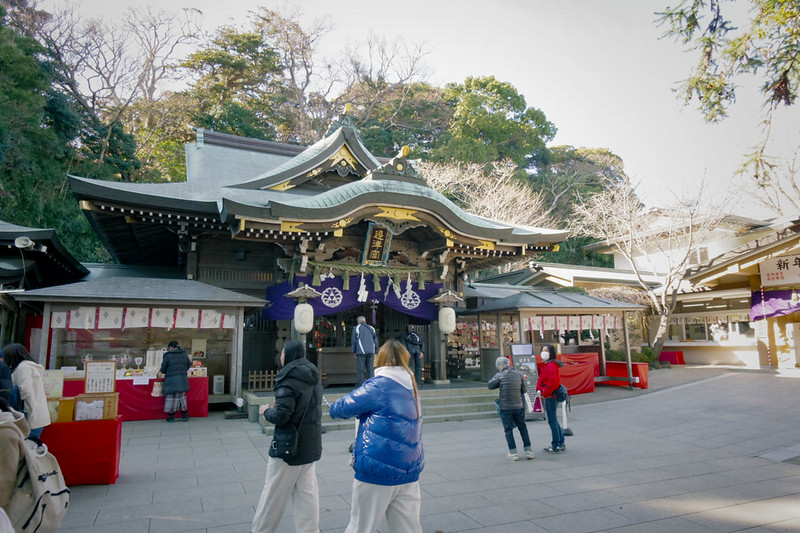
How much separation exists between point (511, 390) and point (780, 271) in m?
15.8

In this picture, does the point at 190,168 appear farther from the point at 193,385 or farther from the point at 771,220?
the point at 771,220

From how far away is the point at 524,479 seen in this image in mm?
5891

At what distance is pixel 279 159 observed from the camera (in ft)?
60.7

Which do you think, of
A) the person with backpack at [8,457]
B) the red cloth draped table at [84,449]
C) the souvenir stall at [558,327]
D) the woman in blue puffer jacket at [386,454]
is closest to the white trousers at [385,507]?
the woman in blue puffer jacket at [386,454]

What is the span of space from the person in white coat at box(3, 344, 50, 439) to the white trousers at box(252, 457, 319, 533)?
3193mm

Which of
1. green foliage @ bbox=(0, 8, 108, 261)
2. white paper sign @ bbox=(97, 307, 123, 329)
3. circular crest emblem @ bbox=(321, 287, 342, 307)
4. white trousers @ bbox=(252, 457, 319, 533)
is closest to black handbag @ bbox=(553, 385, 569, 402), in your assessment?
white trousers @ bbox=(252, 457, 319, 533)

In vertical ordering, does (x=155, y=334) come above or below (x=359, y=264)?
below

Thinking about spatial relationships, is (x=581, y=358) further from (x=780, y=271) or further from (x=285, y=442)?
(x=285, y=442)

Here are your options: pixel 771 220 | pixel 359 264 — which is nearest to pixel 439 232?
pixel 359 264

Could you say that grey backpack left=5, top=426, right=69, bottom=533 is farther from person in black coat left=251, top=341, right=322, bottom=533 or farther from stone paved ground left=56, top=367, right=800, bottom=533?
stone paved ground left=56, top=367, right=800, bottom=533

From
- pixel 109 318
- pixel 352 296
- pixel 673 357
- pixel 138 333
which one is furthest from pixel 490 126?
pixel 109 318

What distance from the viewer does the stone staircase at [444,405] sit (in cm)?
956

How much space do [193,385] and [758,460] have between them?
10.4 metres

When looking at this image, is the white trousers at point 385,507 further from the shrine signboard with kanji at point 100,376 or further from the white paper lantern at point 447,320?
the white paper lantern at point 447,320
